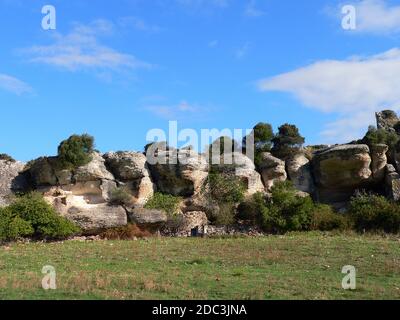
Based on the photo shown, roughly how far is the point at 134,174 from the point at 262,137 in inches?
507

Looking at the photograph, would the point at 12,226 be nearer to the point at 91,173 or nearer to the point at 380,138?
the point at 91,173

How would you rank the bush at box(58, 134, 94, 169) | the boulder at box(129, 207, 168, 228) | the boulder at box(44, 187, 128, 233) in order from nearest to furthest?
the boulder at box(44, 187, 128, 233), the boulder at box(129, 207, 168, 228), the bush at box(58, 134, 94, 169)

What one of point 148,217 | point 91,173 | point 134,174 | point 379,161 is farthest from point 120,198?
point 379,161

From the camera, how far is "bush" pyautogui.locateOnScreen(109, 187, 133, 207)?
39.3 meters

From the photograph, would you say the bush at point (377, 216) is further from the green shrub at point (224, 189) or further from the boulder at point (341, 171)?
the green shrub at point (224, 189)

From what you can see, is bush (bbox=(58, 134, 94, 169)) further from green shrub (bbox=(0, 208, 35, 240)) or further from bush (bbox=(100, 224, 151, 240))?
green shrub (bbox=(0, 208, 35, 240))

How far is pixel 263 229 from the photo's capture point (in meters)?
37.7

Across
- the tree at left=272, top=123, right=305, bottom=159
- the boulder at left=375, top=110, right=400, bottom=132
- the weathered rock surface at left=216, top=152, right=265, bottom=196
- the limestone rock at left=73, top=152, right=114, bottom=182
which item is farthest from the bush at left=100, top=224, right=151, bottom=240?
the boulder at left=375, top=110, right=400, bottom=132

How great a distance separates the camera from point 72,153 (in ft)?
130

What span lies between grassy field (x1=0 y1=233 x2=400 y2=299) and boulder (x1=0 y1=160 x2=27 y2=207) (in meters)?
16.2

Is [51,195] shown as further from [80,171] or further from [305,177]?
[305,177]

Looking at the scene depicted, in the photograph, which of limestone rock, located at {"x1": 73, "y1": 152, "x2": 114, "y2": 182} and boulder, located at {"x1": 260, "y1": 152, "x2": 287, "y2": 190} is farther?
boulder, located at {"x1": 260, "y1": 152, "x2": 287, "y2": 190}

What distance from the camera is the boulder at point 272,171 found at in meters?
43.7
